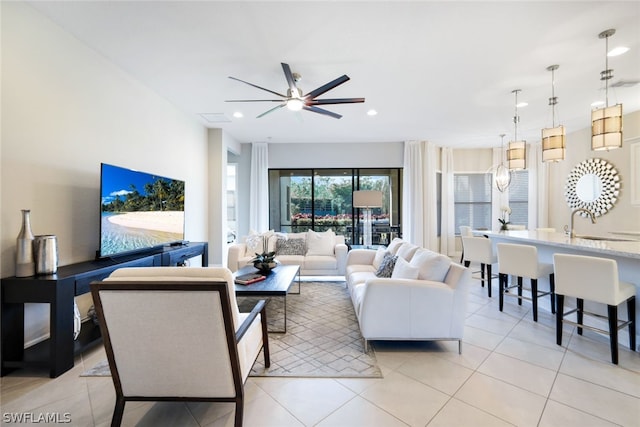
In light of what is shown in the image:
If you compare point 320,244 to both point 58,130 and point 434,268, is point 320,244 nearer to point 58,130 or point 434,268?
point 434,268

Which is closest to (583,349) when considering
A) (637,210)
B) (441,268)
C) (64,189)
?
(441,268)

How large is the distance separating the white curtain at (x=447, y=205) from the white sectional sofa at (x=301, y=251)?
365cm

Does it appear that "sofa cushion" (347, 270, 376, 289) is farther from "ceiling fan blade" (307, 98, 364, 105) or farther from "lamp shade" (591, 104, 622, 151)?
"lamp shade" (591, 104, 622, 151)

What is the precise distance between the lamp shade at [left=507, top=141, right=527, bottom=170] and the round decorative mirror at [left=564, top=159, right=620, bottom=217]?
8.44ft

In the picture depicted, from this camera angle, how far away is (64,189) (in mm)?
2691

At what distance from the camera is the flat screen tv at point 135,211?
284 cm

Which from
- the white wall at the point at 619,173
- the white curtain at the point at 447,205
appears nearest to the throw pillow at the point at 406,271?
the white wall at the point at 619,173

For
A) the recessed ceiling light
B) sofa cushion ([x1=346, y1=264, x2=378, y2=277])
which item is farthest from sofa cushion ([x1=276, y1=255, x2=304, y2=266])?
the recessed ceiling light

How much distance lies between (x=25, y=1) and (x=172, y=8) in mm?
1164

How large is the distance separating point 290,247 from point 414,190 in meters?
3.53

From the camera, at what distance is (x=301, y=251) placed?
4992 millimetres

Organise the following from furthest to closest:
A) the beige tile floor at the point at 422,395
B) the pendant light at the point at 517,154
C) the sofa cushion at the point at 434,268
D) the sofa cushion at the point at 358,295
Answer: the pendant light at the point at 517,154 → the sofa cushion at the point at 358,295 → the sofa cushion at the point at 434,268 → the beige tile floor at the point at 422,395

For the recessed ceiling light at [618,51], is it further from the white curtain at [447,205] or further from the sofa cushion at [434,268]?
the white curtain at [447,205]

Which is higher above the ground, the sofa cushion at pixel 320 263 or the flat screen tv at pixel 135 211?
the flat screen tv at pixel 135 211
